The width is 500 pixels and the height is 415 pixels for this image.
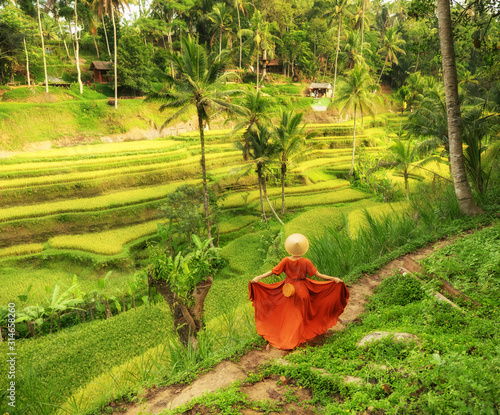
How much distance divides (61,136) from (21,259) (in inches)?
478

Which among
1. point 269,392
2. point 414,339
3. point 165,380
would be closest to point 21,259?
point 165,380

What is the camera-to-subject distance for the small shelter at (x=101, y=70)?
29.3 m

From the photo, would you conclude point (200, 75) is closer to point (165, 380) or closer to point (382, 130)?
point (165, 380)

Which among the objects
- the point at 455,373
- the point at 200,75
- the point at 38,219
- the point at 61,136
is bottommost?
the point at 38,219

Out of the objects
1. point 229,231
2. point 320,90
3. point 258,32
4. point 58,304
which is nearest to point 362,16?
point 320,90

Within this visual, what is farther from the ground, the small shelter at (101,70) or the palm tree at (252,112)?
the small shelter at (101,70)

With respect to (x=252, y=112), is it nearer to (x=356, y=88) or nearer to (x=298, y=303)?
(x=356, y=88)

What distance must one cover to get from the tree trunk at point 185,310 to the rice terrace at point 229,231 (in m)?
0.03

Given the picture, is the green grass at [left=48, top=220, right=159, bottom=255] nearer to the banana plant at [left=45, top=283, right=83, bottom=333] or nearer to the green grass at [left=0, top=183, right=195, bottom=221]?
the green grass at [left=0, top=183, right=195, bottom=221]

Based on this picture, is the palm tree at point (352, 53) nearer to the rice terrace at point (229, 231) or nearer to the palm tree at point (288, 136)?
the rice terrace at point (229, 231)

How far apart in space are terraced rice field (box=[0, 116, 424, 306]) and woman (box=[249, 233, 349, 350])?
939 centimetres

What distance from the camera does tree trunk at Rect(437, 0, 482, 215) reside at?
586cm

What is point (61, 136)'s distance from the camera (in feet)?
70.1

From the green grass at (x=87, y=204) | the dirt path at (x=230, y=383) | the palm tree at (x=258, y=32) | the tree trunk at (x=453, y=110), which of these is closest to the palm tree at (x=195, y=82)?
the green grass at (x=87, y=204)
